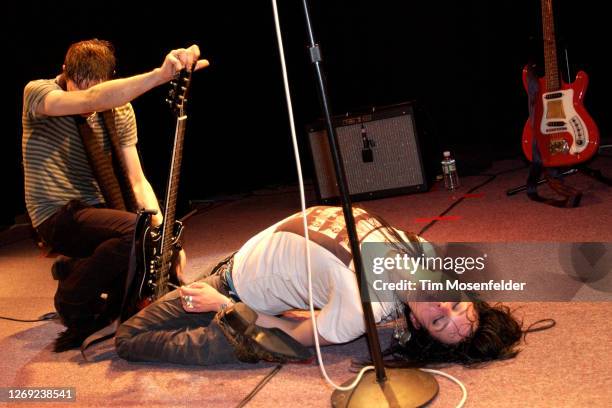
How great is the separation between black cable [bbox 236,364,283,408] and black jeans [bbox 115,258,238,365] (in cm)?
18

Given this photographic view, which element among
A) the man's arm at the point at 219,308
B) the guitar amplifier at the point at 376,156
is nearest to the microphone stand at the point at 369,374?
the man's arm at the point at 219,308

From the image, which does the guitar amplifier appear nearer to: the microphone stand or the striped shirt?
the striped shirt

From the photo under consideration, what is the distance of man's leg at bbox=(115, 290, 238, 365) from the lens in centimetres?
235

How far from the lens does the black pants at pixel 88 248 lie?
2785 mm

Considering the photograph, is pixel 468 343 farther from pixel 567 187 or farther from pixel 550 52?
pixel 550 52

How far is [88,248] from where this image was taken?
285cm

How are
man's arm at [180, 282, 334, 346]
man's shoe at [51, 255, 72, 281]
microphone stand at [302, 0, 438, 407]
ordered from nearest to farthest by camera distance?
microphone stand at [302, 0, 438, 407]
man's arm at [180, 282, 334, 346]
man's shoe at [51, 255, 72, 281]

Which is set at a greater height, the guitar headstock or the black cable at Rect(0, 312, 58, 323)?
the guitar headstock

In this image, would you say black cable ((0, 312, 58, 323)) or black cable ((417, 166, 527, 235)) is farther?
black cable ((417, 166, 527, 235))

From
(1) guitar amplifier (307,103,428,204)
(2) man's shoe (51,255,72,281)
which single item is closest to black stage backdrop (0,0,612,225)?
(1) guitar amplifier (307,103,428,204)

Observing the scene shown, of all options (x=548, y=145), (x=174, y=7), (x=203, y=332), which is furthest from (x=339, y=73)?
(x=203, y=332)

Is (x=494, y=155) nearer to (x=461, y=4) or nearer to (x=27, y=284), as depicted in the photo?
(x=461, y=4)

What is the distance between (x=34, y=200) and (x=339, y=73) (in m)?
3.12

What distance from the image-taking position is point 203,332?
7.84 ft
